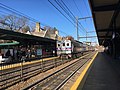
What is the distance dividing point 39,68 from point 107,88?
935 cm

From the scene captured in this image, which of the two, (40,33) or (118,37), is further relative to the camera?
(40,33)

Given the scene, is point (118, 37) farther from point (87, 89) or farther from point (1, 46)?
point (87, 89)

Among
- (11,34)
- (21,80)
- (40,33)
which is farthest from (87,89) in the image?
(40,33)

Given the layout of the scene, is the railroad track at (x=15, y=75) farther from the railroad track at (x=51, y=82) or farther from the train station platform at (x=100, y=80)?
the train station platform at (x=100, y=80)

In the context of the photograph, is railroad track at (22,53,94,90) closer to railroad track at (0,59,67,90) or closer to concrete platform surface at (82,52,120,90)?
railroad track at (0,59,67,90)

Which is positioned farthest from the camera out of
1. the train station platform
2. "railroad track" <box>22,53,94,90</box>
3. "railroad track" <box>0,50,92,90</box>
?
"railroad track" <box>0,50,92,90</box>

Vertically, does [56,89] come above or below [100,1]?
below

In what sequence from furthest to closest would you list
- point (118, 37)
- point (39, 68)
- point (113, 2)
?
point (118, 37), point (113, 2), point (39, 68)

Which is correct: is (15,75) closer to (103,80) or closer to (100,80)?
(100,80)

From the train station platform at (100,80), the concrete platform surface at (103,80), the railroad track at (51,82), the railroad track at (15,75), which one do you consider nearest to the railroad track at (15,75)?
the railroad track at (15,75)

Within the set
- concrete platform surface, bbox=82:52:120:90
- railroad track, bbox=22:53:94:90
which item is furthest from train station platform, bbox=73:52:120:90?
railroad track, bbox=22:53:94:90

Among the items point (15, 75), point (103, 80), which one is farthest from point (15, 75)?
point (103, 80)

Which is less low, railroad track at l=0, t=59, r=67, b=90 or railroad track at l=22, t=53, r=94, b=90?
railroad track at l=0, t=59, r=67, b=90

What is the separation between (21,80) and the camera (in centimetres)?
1377
